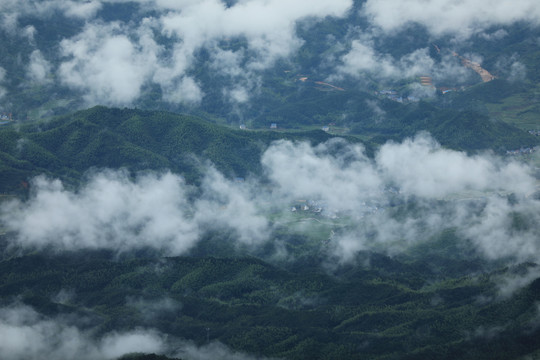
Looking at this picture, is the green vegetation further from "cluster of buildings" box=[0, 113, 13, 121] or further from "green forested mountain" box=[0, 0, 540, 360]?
"cluster of buildings" box=[0, 113, 13, 121]

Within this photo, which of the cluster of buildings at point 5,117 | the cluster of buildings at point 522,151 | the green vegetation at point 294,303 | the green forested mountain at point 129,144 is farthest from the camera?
the cluster of buildings at point 5,117

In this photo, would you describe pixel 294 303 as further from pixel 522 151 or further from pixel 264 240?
pixel 522 151

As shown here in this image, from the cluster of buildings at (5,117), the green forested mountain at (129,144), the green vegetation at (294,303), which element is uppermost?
the cluster of buildings at (5,117)

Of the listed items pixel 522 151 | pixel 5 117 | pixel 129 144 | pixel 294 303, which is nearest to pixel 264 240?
pixel 294 303

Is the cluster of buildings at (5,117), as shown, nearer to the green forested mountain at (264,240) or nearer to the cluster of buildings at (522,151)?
the green forested mountain at (264,240)

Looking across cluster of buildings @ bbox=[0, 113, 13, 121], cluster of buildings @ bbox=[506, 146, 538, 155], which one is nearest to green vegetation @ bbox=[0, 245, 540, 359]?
cluster of buildings @ bbox=[506, 146, 538, 155]

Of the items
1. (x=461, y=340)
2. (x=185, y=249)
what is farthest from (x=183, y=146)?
(x=461, y=340)

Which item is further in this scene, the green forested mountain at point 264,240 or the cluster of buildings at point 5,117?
the cluster of buildings at point 5,117

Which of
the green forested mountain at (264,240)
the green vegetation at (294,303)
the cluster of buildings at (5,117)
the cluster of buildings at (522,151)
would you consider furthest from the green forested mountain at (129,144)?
the cluster of buildings at (522,151)

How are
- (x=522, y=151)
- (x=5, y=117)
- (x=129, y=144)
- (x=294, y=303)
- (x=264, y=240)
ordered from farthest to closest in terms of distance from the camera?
1. (x=5, y=117)
2. (x=522, y=151)
3. (x=129, y=144)
4. (x=264, y=240)
5. (x=294, y=303)

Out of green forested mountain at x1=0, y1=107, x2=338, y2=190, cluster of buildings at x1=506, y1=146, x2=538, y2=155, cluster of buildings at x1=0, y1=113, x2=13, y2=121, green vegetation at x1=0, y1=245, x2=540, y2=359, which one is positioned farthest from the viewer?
cluster of buildings at x1=0, y1=113, x2=13, y2=121

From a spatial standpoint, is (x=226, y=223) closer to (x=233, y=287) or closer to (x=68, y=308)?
(x=233, y=287)
